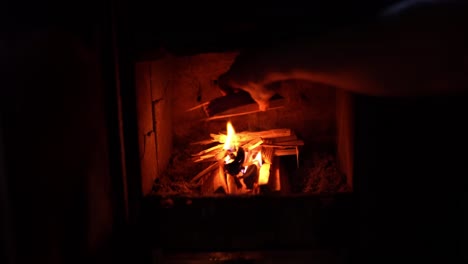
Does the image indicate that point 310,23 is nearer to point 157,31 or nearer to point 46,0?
point 157,31

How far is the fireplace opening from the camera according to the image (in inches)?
106

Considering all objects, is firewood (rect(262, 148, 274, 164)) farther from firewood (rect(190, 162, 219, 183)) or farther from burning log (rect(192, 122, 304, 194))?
firewood (rect(190, 162, 219, 183))

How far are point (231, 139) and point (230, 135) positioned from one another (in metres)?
0.04

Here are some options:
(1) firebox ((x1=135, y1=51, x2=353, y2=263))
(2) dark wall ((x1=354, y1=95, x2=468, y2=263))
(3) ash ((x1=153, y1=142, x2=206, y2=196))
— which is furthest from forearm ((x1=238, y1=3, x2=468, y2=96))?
(3) ash ((x1=153, y1=142, x2=206, y2=196))

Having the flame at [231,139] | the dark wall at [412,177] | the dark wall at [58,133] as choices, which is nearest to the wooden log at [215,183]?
the flame at [231,139]

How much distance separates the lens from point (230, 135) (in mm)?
3062

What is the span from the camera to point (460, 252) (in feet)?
7.68

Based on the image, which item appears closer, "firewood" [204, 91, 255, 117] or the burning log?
the burning log

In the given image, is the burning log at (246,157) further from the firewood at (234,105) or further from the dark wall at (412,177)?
the dark wall at (412,177)

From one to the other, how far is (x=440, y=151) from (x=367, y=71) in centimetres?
57

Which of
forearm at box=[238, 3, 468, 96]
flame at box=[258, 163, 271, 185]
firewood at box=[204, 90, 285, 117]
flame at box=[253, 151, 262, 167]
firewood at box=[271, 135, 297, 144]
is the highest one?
forearm at box=[238, 3, 468, 96]

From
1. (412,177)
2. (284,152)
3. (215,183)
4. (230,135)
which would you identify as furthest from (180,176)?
(412,177)

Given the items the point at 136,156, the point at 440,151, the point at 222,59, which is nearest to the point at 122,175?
the point at 136,156

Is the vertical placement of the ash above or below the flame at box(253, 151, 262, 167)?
below
